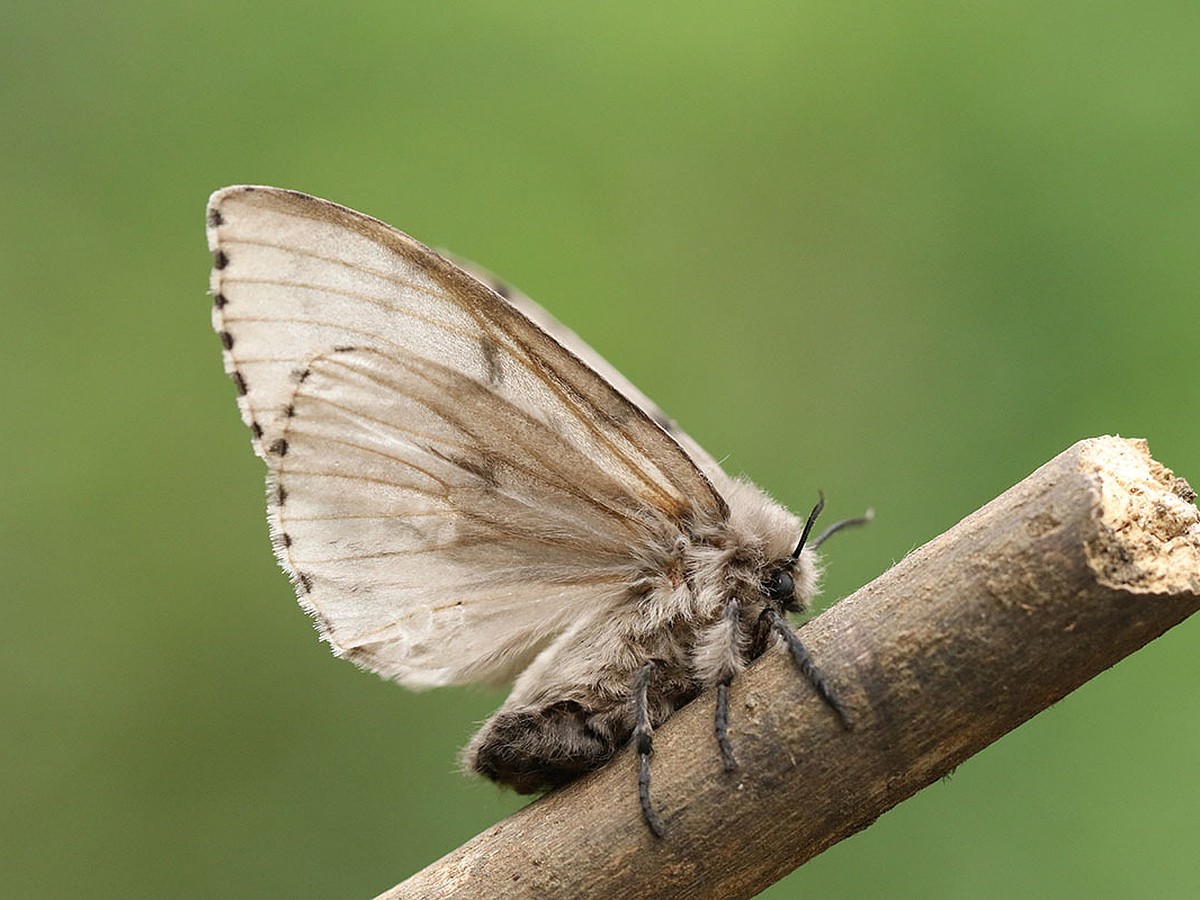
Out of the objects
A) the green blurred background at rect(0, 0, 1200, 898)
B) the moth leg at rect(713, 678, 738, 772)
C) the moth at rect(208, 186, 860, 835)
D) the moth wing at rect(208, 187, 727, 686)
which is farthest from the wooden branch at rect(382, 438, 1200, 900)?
the green blurred background at rect(0, 0, 1200, 898)

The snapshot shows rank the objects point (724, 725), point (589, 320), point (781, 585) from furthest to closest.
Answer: point (589, 320) < point (781, 585) < point (724, 725)

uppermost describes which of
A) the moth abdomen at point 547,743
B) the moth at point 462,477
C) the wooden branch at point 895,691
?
the moth at point 462,477

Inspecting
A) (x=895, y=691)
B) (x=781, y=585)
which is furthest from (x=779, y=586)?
(x=895, y=691)

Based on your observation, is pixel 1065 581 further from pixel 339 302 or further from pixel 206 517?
pixel 206 517

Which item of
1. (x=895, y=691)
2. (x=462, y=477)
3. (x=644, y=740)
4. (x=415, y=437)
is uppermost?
(x=415, y=437)

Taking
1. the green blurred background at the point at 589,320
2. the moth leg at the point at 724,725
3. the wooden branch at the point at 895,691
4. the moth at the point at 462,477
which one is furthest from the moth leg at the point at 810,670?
the green blurred background at the point at 589,320

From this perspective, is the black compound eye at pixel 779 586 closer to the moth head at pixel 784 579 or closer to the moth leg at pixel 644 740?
the moth head at pixel 784 579

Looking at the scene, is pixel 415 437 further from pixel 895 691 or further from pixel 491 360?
pixel 895 691
